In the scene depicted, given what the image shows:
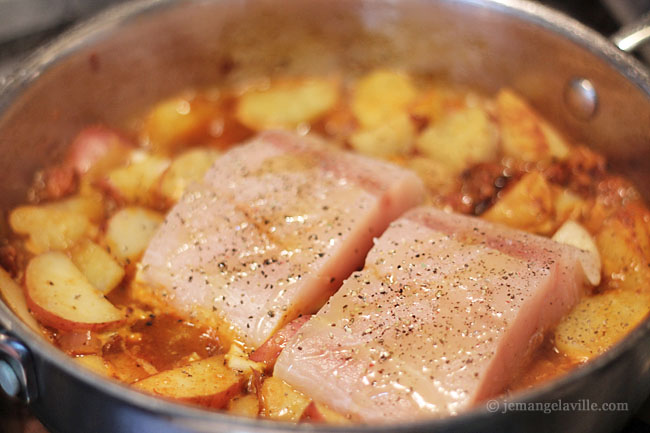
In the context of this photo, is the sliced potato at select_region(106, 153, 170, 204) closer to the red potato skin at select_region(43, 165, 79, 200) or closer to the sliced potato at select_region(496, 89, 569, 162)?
the red potato skin at select_region(43, 165, 79, 200)

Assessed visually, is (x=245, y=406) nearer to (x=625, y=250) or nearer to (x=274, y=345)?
(x=274, y=345)

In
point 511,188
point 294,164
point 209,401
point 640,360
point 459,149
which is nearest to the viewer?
point 640,360

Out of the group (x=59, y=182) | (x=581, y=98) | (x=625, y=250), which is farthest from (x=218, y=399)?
(x=581, y=98)

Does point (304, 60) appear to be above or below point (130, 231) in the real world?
above

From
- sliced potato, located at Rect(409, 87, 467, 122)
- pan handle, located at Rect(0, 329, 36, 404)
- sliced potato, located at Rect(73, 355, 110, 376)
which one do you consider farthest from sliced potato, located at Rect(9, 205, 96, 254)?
sliced potato, located at Rect(409, 87, 467, 122)

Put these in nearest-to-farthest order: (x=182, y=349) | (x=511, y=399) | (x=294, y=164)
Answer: (x=511, y=399) < (x=182, y=349) < (x=294, y=164)

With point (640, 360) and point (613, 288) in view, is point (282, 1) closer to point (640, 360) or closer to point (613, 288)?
point (613, 288)

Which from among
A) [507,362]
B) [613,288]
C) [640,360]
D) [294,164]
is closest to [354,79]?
[294,164]
